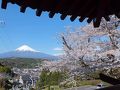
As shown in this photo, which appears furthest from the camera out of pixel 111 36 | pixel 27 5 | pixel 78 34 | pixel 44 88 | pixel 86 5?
pixel 44 88

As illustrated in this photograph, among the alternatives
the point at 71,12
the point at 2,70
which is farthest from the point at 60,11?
the point at 2,70

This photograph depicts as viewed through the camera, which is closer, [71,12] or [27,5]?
[27,5]

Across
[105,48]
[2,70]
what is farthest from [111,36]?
[2,70]

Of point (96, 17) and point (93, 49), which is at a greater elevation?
point (93, 49)

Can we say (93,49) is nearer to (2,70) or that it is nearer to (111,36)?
(111,36)

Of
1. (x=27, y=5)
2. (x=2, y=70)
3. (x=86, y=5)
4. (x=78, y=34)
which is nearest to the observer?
(x=27, y=5)

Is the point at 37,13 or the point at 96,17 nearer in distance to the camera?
the point at 37,13

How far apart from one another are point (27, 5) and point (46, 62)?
18.5 m

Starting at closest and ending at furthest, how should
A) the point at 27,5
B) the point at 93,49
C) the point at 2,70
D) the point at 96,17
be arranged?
1. the point at 27,5
2. the point at 96,17
3. the point at 93,49
4. the point at 2,70

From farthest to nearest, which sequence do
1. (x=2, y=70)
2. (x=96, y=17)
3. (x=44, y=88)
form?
(x=2, y=70) → (x=44, y=88) → (x=96, y=17)

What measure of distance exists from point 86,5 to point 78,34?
16575 mm

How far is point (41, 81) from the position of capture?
40.0 meters

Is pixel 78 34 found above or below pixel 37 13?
above

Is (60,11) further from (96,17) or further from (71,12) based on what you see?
(96,17)
